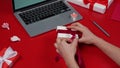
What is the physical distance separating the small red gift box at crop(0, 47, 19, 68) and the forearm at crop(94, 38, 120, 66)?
1.13 ft

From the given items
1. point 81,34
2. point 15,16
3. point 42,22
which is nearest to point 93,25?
point 81,34

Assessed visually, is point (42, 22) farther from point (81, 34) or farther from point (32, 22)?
point (81, 34)

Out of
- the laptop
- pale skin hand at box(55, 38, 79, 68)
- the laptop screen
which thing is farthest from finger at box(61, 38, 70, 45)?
the laptop screen

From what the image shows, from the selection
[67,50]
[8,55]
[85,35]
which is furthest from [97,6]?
[8,55]

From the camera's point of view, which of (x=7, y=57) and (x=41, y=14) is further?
(x=41, y=14)

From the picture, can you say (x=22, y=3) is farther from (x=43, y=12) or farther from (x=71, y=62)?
(x=71, y=62)

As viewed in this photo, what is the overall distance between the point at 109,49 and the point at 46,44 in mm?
263

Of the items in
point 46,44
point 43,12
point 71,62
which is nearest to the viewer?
point 71,62

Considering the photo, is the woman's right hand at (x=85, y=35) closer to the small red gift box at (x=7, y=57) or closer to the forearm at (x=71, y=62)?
the forearm at (x=71, y=62)

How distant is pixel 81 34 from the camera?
3.44ft

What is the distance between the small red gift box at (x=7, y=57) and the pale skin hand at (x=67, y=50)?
171 mm

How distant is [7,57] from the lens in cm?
95

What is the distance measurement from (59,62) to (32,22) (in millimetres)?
237

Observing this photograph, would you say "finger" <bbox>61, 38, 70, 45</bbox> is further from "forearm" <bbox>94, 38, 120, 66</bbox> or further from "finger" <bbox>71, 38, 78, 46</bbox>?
"forearm" <bbox>94, 38, 120, 66</bbox>
